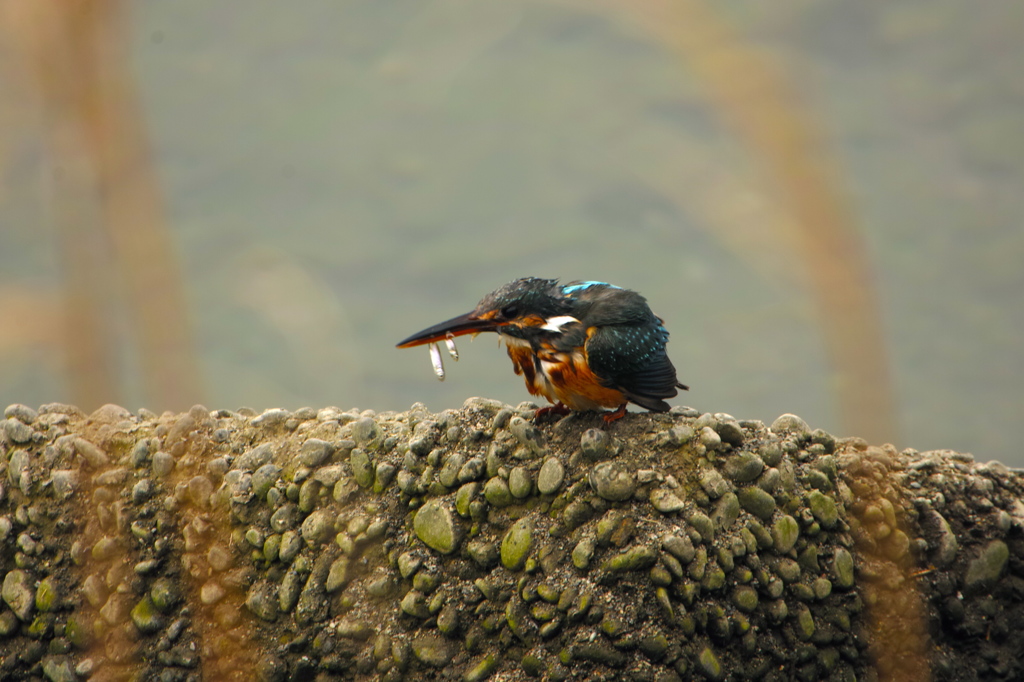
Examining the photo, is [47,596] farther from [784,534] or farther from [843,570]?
[843,570]

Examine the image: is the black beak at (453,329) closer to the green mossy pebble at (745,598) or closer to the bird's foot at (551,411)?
the bird's foot at (551,411)

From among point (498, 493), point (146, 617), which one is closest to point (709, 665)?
point (498, 493)

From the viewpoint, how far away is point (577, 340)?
5.18 ft

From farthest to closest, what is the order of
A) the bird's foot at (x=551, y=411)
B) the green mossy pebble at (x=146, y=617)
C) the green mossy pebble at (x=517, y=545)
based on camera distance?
the bird's foot at (x=551, y=411) < the green mossy pebble at (x=146, y=617) < the green mossy pebble at (x=517, y=545)

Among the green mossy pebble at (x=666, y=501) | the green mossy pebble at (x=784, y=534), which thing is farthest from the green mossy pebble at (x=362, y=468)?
the green mossy pebble at (x=784, y=534)

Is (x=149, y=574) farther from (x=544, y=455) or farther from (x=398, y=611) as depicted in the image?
(x=544, y=455)

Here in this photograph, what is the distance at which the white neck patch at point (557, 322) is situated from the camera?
1597mm

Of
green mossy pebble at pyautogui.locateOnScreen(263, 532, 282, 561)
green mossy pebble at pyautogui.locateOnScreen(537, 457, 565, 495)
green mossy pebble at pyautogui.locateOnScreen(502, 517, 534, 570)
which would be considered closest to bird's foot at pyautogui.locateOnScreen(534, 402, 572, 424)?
green mossy pebble at pyautogui.locateOnScreen(537, 457, 565, 495)

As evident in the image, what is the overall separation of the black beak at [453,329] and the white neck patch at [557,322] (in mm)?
107

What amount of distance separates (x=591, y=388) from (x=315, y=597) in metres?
0.73

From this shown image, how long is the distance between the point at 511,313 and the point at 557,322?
3.9 inches

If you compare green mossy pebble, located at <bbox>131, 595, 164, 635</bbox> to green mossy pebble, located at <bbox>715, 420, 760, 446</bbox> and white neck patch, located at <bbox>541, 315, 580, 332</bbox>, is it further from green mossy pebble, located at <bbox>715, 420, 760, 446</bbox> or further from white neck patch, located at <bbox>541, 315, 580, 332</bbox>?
green mossy pebble, located at <bbox>715, 420, 760, 446</bbox>

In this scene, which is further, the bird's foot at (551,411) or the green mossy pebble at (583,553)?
Answer: the bird's foot at (551,411)

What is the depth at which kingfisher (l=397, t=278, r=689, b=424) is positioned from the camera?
1552mm
